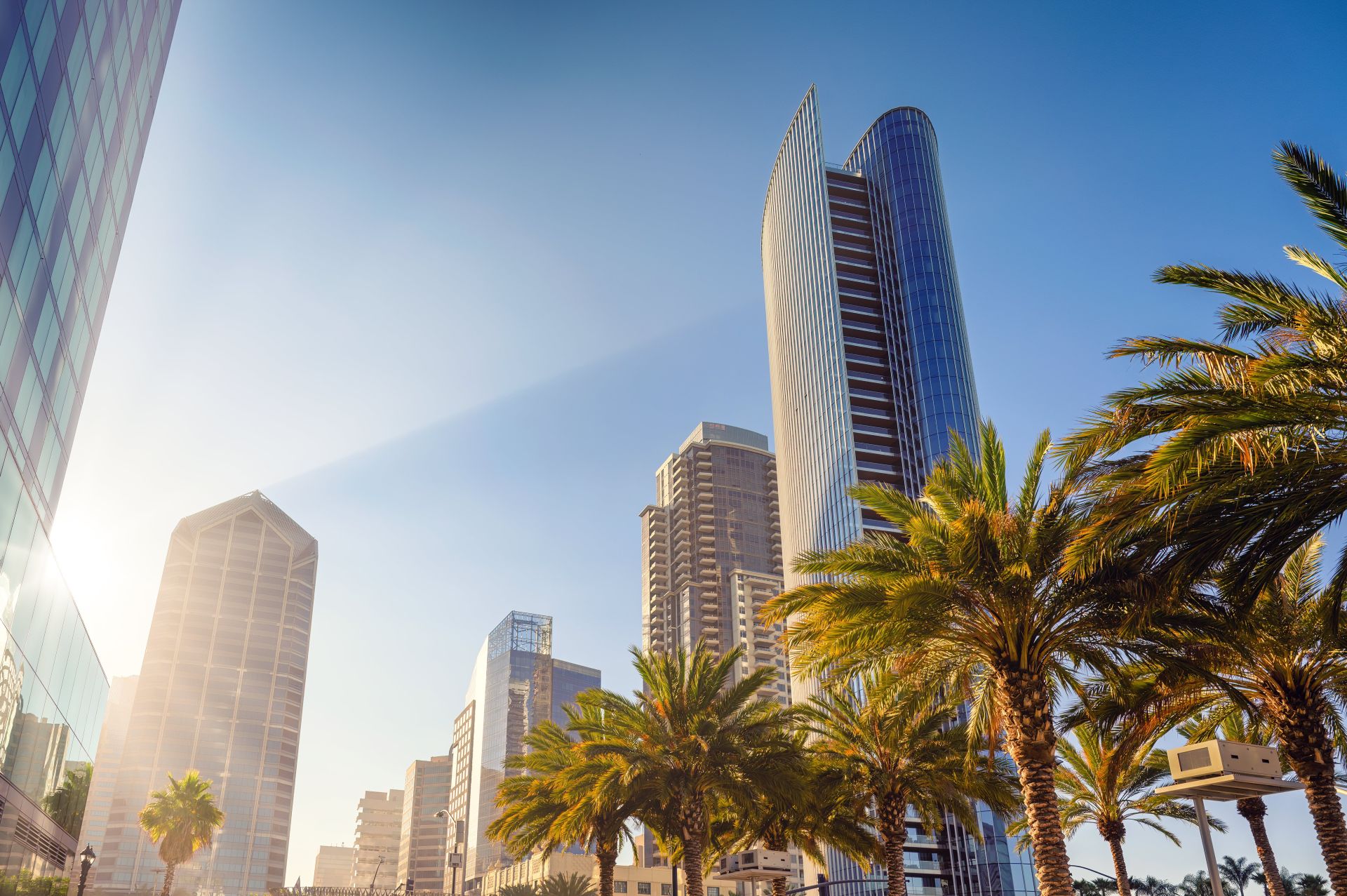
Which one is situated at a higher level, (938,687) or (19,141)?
(19,141)

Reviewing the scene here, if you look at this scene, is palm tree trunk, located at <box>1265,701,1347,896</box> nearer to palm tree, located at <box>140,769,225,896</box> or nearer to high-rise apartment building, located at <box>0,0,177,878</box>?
high-rise apartment building, located at <box>0,0,177,878</box>

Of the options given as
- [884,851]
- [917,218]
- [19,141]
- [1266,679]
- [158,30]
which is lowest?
[884,851]

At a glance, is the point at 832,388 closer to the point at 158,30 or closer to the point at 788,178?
the point at 788,178

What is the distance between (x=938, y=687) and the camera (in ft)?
77.4

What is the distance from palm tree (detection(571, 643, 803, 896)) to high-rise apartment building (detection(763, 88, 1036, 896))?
73640 mm

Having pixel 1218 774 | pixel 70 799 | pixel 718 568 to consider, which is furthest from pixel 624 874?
pixel 718 568

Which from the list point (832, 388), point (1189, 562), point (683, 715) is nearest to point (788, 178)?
point (832, 388)

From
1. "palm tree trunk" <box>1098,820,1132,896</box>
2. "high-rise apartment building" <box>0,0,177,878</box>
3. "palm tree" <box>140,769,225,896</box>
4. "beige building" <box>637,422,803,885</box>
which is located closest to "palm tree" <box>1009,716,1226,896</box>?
"palm tree trunk" <box>1098,820,1132,896</box>

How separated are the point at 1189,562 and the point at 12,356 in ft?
86.7

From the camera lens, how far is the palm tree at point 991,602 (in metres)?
19.0

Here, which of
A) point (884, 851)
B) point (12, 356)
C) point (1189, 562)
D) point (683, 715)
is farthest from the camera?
point (884, 851)

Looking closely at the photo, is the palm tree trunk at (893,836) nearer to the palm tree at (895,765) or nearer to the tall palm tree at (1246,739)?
the palm tree at (895,765)

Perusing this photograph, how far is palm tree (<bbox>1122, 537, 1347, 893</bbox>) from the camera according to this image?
19172 millimetres

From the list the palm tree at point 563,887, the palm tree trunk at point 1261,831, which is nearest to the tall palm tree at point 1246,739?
the palm tree trunk at point 1261,831
